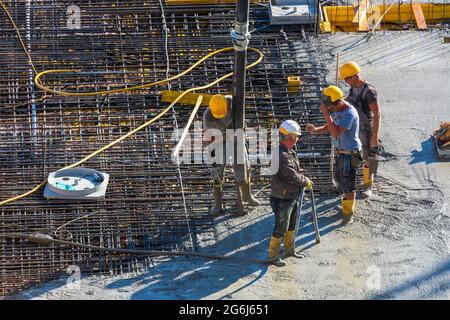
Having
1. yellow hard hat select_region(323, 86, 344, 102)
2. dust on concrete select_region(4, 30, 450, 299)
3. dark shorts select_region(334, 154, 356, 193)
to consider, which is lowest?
dust on concrete select_region(4, 30, 450, 299)

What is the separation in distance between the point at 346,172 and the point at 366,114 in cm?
80

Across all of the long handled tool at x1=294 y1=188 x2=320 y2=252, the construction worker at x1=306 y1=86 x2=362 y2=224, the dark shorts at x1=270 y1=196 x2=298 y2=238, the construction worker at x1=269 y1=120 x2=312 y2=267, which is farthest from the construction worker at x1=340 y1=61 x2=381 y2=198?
the dark shorts at x1=270 y1=196 x2=298 y2=238

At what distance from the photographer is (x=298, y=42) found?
47.3 ft

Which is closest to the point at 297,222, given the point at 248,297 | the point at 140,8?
the point at 248,297

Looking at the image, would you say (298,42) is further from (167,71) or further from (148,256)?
(148,256)

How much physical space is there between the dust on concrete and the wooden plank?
248 centimetres

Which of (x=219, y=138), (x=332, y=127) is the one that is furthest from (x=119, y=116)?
(x=332, y=127)

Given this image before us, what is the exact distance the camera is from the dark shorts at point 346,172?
10789 mm

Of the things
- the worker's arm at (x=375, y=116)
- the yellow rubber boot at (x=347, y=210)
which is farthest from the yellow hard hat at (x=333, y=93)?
the yellow rubber boot at (x=347, y=210)

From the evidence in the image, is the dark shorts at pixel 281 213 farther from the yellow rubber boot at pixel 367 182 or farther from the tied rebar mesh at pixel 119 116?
the yellow rubber boot at pixel 367 182

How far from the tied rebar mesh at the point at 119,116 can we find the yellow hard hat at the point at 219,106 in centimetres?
121

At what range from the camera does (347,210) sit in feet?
35.9

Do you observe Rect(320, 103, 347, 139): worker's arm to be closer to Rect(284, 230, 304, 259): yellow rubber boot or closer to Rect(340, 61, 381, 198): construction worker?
Rect(340, 61, 381, 198): construction worker

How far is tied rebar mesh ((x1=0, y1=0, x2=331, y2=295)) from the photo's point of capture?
10703mm
